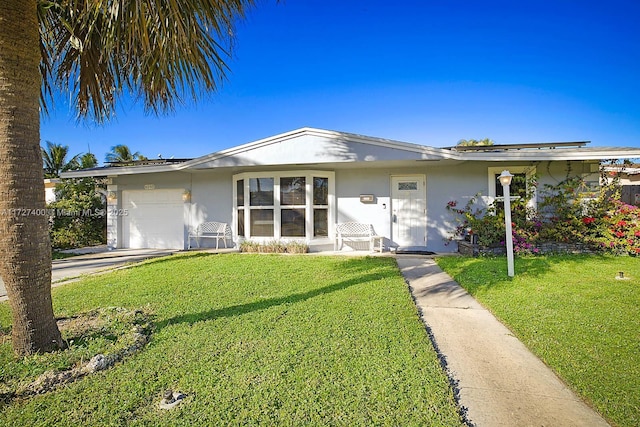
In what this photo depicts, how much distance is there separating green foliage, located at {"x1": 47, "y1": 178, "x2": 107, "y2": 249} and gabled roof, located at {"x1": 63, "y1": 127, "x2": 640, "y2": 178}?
547 cm

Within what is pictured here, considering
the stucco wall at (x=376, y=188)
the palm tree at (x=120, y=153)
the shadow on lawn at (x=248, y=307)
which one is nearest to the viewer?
the shadow on lawn at (x=248, y=307)

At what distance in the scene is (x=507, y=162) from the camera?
891 cm


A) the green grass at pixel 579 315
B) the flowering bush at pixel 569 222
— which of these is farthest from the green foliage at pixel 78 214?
the flowering bush at pixel 569 222

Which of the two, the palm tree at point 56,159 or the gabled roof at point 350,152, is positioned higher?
the palm tree at point 56,159

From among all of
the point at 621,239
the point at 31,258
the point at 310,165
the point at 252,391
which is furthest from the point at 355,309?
the point at 621,239

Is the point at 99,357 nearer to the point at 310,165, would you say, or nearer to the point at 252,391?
the point at 252,391

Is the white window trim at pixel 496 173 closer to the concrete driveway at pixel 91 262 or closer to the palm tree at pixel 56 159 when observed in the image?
the concrete driveway at pixel 91 262

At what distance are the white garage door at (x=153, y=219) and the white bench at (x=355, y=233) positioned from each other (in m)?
5.80

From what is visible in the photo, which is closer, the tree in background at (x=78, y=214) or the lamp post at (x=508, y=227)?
the lamp post at (x=508, y=227)

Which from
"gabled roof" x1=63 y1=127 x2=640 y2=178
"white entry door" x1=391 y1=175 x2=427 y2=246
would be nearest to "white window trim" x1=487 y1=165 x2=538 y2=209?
"gabled roof" x1=63 y1=127 x2=640 y2=178

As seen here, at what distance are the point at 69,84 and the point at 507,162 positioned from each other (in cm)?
1038

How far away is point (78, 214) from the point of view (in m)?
11.9

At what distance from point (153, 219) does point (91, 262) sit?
2.94 m

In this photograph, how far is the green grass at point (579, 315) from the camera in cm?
234
